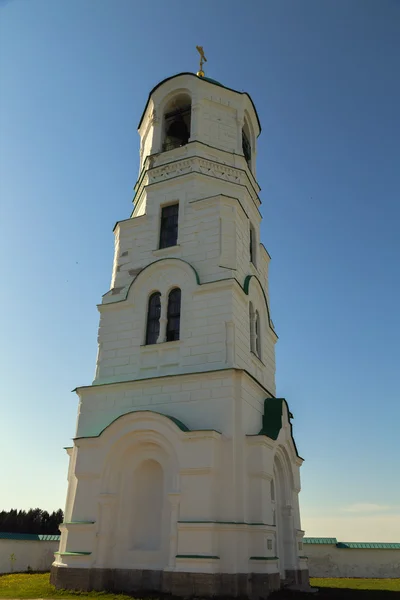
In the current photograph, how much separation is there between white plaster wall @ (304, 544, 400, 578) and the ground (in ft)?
2.85

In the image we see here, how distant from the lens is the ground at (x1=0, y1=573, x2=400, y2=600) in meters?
10.7

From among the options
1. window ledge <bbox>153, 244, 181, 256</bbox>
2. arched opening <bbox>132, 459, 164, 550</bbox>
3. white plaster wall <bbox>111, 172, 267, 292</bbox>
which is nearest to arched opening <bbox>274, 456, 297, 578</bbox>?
arched opening <bbox>132, 459, 164, 550</bbox>

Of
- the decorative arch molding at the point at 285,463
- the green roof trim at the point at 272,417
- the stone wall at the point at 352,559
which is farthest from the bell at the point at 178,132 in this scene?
Answer: the stone wall at the point at 352,559

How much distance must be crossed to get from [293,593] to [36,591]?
602cm

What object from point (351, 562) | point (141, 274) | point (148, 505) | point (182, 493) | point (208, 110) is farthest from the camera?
point (351, 562)

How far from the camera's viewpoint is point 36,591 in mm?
11102

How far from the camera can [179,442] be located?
38.7 ft

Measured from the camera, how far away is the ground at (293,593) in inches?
420

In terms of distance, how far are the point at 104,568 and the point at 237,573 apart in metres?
3.25

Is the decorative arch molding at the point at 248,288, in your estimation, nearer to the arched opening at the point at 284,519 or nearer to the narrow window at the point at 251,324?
the narrow window at the point at 251,324

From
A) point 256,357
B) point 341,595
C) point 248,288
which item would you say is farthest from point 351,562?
point 248,288

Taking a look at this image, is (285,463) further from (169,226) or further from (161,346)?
(169,226)

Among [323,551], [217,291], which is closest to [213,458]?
[217,291]

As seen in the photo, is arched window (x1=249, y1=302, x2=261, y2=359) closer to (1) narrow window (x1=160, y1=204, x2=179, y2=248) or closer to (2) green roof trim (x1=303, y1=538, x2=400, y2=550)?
(1) narrow window (x1=160, y1=204, x2=179, y2=248)
